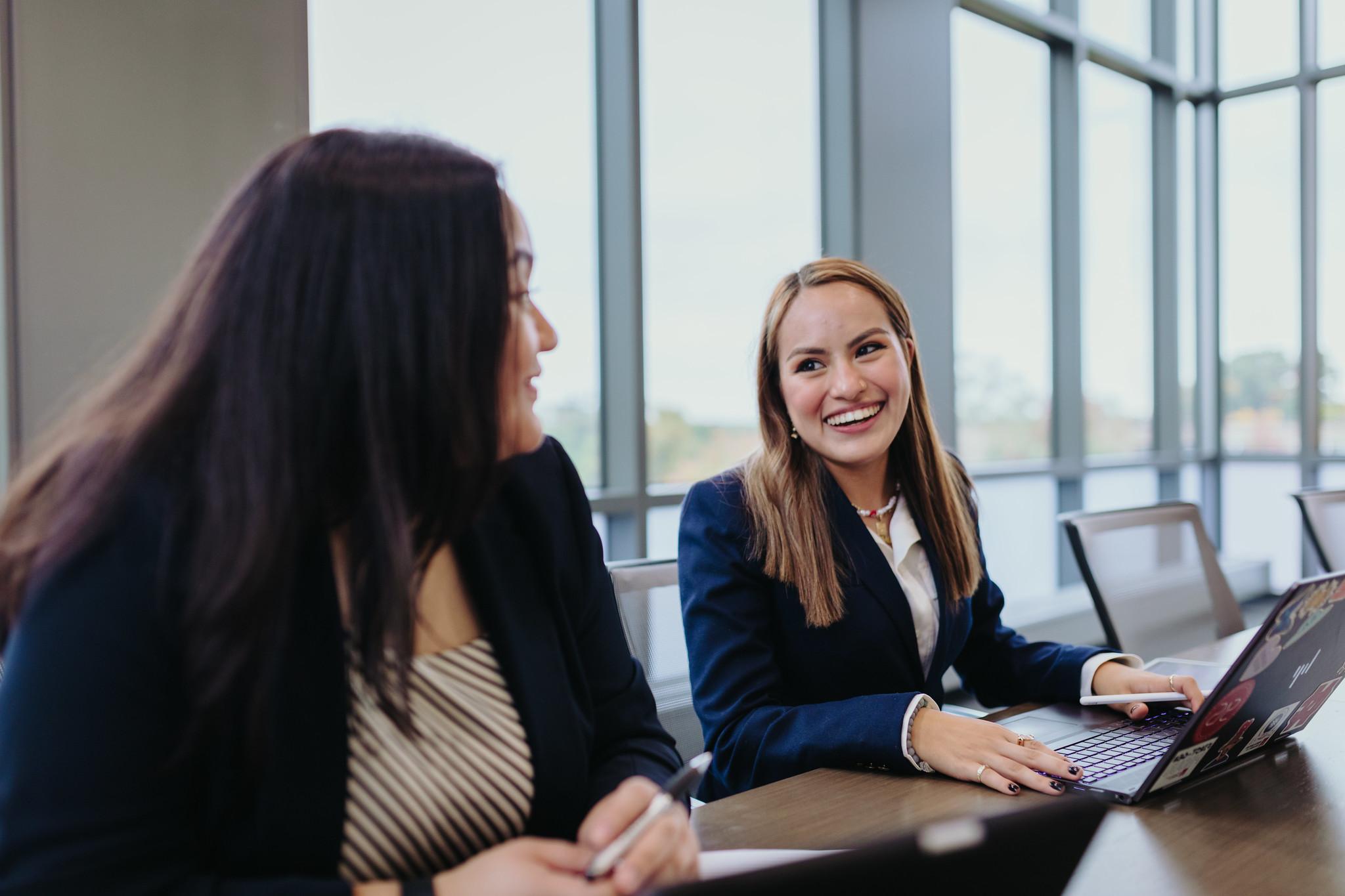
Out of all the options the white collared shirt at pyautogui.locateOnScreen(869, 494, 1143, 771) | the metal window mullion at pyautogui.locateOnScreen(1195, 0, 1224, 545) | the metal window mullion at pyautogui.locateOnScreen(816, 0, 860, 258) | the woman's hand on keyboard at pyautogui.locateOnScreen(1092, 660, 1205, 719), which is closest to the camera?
the woman's hand on keyboard at pyautogui.locateOnScreen(1092, 660, 1205, 719)

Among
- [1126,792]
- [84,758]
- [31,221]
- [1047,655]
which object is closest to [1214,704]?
[1126,792]

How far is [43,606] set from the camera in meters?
0.72

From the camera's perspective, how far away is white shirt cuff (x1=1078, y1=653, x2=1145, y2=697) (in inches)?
59.2

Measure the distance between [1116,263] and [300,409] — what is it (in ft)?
17.5

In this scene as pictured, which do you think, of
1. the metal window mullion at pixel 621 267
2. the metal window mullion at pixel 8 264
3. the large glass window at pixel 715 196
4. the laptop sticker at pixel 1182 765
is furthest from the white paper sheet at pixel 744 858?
the large glass window at pixel 715 196

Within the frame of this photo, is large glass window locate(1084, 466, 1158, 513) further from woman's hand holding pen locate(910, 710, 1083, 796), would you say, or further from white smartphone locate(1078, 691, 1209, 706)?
woman's hand holding pen locate(910, 710, 1083, 796)

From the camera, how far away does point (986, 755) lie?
1.17 metres

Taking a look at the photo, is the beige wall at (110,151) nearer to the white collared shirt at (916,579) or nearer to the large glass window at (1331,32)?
the white collared shirt at (916,579)

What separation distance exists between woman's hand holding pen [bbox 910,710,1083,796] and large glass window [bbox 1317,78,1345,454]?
5100 millimetres

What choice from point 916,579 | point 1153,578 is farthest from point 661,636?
point 1153,578

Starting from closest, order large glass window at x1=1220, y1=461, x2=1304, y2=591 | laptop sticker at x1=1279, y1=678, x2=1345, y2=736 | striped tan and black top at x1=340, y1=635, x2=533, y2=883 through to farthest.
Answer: striped tan and black top at x1=340, y1=635, x2=533, y2=883 < laptop sticker at x1=1279, y1=678, x2=1345, y2=736 < large glass window at x1=1220, y1=461, x2=1304, y2=591

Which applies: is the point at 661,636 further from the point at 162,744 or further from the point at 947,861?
the point at 947,861

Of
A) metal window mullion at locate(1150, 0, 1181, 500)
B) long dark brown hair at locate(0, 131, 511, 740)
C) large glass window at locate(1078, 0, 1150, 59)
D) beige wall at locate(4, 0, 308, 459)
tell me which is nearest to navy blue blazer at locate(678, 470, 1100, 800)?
long dark brown hair at locate(0, 131, 511, 740)

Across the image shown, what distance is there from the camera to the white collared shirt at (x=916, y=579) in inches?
63.2
